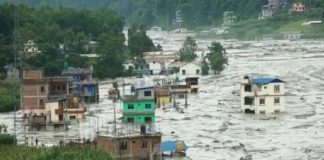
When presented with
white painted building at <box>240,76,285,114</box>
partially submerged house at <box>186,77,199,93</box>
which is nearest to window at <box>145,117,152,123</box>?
white painted building at <box>240,76,285,114</box>

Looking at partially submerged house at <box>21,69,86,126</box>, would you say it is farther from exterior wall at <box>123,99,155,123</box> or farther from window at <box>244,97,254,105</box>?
window at <box>244,97,254,105</box>

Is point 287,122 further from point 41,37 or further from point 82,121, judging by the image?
point 41,37

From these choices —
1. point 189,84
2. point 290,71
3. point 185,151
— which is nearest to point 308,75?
point 290,71

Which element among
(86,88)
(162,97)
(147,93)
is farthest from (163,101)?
(147,93)

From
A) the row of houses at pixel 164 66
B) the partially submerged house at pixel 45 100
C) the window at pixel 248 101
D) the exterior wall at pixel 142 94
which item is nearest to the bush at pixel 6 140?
the partially submerged house at pixel 45 100

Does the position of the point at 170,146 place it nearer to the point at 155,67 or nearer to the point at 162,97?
the point at 162,97
